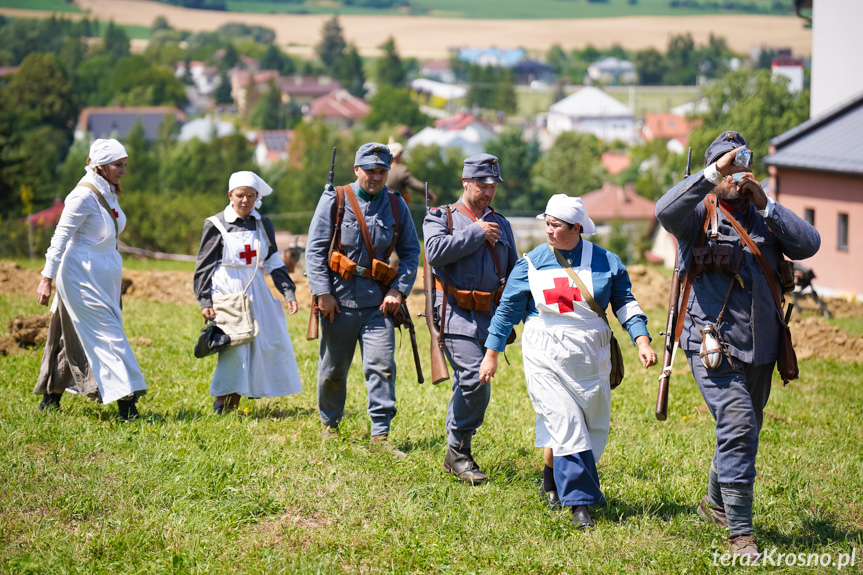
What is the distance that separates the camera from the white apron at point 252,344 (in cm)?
734

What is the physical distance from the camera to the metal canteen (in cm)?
505

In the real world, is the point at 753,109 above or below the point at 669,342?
below

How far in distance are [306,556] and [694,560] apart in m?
2.02

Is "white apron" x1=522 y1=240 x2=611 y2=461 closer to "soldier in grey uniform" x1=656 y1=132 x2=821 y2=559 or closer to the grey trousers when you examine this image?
"soldier in grey uniform" x1=656 y1=132 x2=821 y2=559

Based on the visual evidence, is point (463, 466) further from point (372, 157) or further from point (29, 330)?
point (29, 330)

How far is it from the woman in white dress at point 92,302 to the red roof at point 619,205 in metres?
88.3

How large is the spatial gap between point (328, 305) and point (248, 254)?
3.78 feet

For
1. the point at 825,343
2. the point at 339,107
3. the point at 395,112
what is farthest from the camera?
the point at 339,107

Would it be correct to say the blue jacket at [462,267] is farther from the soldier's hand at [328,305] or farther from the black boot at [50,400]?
the black boot at [50,400]

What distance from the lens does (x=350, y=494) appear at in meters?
5.63

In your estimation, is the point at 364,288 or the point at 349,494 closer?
the point at 349,494

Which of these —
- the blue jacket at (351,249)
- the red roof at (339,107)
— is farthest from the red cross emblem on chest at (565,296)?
the red roof at (339,107)

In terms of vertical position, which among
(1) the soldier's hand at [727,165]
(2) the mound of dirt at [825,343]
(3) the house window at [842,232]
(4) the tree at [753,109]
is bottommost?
(4) the tree at [753,109]

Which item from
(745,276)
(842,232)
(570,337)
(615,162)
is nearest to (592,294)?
(570,337)
